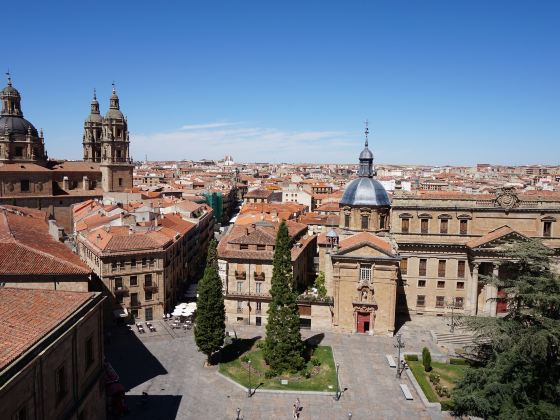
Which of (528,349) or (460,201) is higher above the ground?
(460,201)

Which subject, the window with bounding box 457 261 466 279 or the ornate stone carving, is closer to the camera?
the ornate stone carving

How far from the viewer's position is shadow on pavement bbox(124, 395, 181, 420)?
3359cm

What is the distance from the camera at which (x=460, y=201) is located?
5378 cm

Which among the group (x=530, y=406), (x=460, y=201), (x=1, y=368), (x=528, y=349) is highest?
(x=460, y=201)

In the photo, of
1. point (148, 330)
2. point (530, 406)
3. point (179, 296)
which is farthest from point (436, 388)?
point (179, 296)

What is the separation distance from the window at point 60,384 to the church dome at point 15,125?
8655 centimetres

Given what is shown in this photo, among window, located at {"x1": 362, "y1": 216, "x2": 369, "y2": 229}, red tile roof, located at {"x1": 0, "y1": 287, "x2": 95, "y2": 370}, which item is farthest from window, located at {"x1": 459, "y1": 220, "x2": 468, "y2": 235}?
red tile roof, located at {"x1": 0, "y1": 287, "x2": 95, "y2": 370}

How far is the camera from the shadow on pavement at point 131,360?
130 ft

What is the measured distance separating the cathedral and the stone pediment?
73645 mm

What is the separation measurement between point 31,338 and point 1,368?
8.87ft

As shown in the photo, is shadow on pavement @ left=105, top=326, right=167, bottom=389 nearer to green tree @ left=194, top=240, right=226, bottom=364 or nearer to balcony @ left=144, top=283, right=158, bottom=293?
green tree @ left=194, top=240, right=226, bottom=364

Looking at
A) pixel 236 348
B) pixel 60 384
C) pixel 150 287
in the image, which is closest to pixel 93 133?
pixel 150 287

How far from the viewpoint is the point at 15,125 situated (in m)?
94.5

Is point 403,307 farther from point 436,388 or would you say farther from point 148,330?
point 148,330
